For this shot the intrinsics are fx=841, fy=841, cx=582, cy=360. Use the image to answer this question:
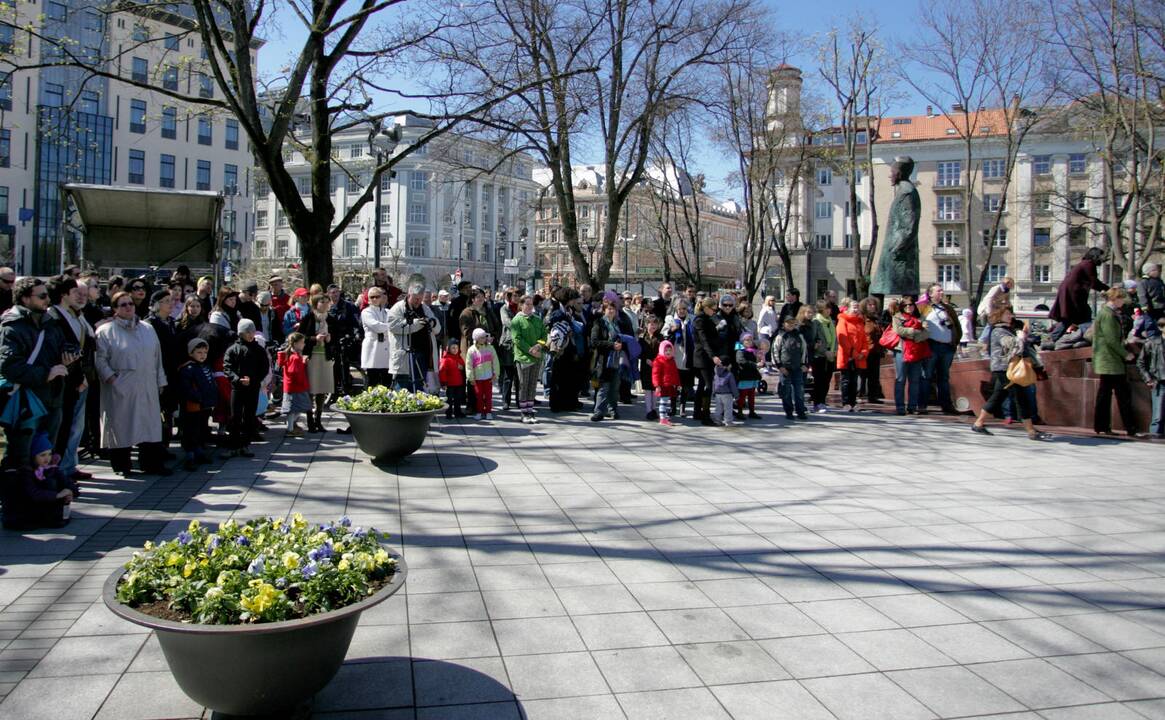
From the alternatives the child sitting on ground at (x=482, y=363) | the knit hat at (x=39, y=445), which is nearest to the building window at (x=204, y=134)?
the child sitting on ground at (x=482, y=363)

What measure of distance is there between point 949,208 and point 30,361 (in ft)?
234

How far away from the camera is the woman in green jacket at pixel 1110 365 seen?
37.1ft

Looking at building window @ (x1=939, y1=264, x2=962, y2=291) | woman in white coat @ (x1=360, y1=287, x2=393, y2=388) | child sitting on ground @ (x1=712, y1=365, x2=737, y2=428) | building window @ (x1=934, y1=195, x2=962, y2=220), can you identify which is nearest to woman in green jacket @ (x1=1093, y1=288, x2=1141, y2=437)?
child sitting on ground @ (x1=712, y1=365, x2=737, y2=428)

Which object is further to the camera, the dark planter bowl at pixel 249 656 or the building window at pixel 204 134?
the building window at pixel 204 134

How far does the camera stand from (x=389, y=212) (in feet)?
297

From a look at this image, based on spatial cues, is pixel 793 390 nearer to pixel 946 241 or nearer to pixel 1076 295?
pixel 1076 295

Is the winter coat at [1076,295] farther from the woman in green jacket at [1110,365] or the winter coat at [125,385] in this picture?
the winter coat at [125,385]

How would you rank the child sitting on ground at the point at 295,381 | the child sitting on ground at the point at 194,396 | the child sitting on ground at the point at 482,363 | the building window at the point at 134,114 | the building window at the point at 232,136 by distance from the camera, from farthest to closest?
the building window at the point at 232,136, the building window at the point at 134,114, the child sitting on ground at the point at 482,363, the child sitting on ground at the point at 295,381, the child sitting on ground at the point at 194,396

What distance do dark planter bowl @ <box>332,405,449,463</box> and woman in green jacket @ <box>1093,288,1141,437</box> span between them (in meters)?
8.95

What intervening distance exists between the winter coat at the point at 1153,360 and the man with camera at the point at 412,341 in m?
9.83

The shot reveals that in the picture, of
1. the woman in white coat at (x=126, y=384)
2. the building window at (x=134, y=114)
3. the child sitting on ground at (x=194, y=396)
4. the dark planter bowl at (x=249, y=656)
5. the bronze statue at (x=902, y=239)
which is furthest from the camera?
the building window at (x=134, y=114)

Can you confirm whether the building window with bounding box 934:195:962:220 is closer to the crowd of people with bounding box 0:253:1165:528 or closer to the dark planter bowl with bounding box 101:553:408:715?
the crowd of people with bounding box 0:253:1165:528

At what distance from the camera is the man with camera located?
1189 cm

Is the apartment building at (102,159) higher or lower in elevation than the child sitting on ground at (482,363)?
higher
